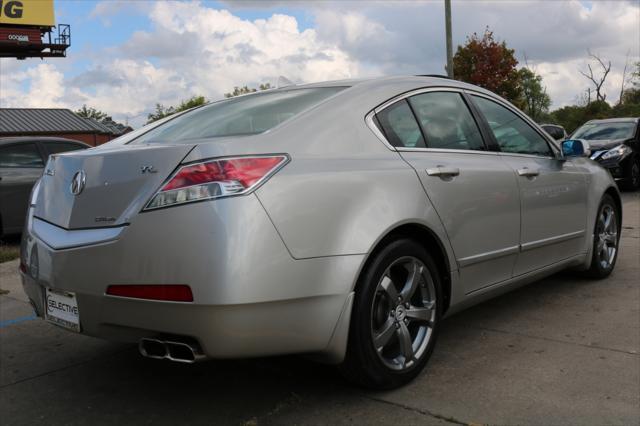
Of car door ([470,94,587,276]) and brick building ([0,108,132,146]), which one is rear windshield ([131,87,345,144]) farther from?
brick building ([0,108,132,146])

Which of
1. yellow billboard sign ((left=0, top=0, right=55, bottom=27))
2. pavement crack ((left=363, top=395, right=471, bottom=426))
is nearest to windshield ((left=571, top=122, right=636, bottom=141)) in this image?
pavement crack ((left=363, top=395, right=471, bottom=426))

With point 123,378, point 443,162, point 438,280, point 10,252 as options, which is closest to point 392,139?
point 443,162

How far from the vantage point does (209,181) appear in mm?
2516

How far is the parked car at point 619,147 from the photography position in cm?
1270

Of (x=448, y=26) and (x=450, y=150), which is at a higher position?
(x=448, y=26)

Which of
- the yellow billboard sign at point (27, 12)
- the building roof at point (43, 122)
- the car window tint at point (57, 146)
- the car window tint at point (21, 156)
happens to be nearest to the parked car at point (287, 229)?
the car window tint at point (21, 156)

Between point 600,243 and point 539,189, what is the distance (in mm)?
1387

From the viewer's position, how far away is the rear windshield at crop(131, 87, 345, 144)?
3.06 m

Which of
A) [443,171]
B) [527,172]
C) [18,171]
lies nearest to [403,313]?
[443,171]

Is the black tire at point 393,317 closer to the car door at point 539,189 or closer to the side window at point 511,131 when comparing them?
the car door at point 539,189

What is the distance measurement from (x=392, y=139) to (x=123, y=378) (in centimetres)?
194

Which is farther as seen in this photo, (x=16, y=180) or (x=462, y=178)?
(x=16, y=180)

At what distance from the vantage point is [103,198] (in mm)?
2705

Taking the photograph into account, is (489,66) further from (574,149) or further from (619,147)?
(574,149)
